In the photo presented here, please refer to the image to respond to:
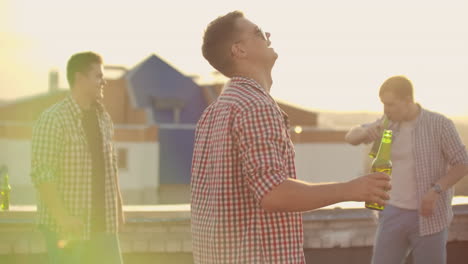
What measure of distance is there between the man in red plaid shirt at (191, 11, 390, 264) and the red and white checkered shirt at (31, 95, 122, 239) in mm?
1507

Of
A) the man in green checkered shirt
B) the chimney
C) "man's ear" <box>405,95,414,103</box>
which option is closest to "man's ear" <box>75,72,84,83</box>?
the man in green checkered shirt

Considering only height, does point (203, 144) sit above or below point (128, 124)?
above

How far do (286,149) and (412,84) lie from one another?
284 centimetres

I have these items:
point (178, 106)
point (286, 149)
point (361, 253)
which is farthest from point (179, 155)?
point (286, 149)

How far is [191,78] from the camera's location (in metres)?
52.5

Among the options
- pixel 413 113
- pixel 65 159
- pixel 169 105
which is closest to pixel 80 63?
pixel 65 159

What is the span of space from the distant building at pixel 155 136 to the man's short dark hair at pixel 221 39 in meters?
44.0

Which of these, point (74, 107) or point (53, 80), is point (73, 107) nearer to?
point (74, 107)

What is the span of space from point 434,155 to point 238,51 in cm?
281

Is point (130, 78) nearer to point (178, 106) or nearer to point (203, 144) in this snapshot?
point (178, 106)

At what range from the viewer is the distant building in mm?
48094

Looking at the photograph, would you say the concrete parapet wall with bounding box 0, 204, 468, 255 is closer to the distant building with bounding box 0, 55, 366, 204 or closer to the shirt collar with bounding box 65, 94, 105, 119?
the shirt collar with bounding box 65, 94, 105, 119

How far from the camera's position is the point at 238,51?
8.50 feet

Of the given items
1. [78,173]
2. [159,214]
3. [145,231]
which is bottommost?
[145,231]
